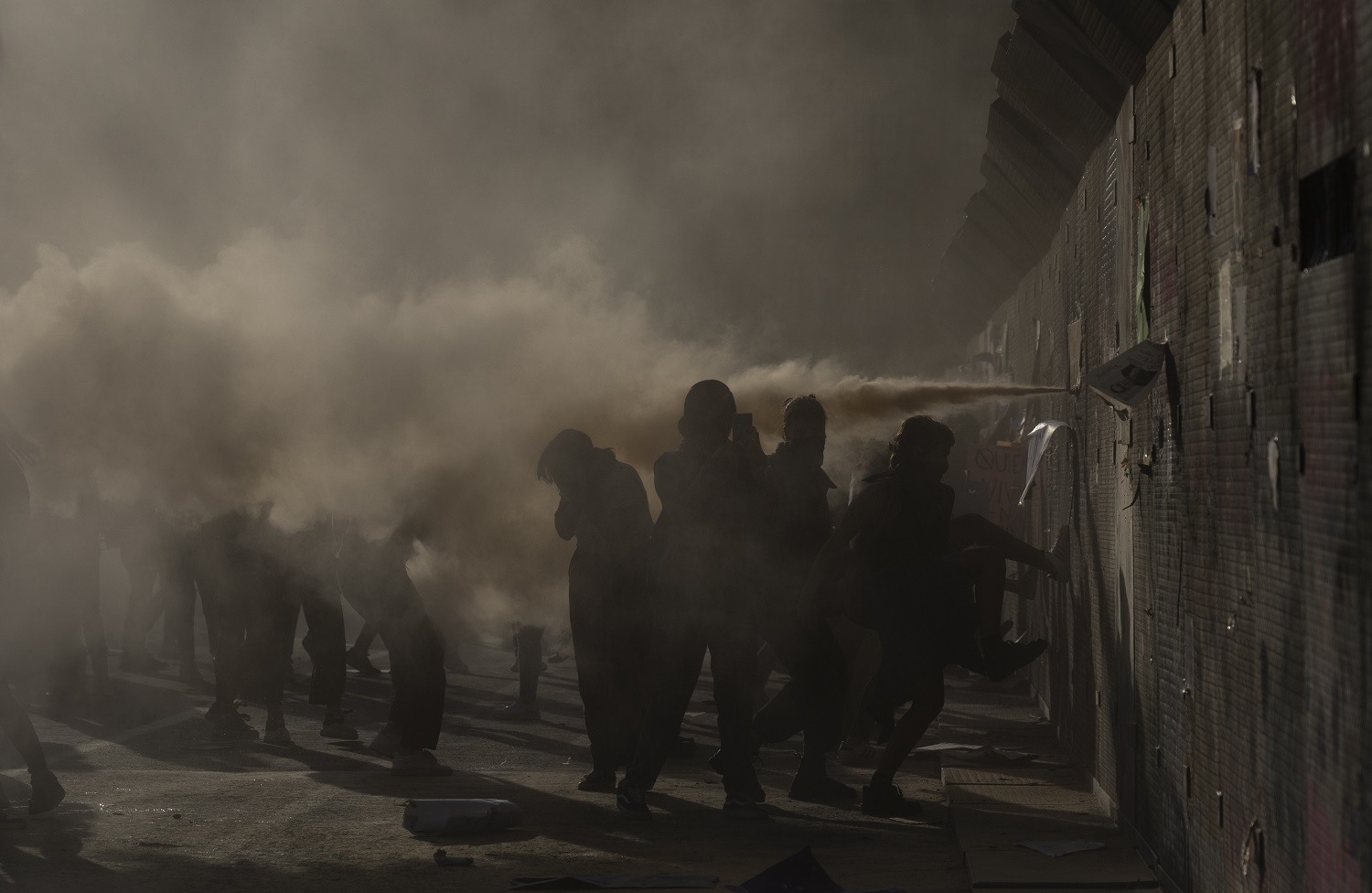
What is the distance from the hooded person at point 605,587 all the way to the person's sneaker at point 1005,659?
157cm

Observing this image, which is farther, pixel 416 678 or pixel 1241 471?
pixel 416 678

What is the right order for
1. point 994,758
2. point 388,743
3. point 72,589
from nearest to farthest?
1. point 994,758
2. point 388,743
3. point 72,589

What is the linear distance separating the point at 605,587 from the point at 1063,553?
2.15m

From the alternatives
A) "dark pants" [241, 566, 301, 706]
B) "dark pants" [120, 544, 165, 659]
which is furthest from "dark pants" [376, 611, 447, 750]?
"dark pants" [120, 544, 165, 659]

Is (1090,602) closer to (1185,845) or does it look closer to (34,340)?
(1185,845)

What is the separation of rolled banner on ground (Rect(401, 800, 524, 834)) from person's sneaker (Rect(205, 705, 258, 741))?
295 centimetres

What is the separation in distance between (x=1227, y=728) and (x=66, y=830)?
433 centimetres

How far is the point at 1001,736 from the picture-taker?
8578mm

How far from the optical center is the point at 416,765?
7.66m

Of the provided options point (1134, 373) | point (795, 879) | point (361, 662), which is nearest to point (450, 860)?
point (795, 879)

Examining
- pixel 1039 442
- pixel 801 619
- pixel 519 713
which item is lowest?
pixel 519 713

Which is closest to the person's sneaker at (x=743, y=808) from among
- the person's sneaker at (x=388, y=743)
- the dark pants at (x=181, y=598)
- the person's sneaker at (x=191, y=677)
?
the person's sneaker at (x=388, y=743)

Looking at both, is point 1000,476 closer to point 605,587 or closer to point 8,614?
point 605,587

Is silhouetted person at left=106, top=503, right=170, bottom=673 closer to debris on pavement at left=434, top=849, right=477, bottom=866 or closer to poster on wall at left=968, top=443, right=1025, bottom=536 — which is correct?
poster on wall at left=968, top=443, right=1025, bottom=536
